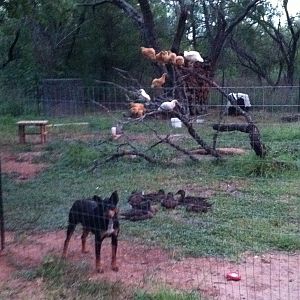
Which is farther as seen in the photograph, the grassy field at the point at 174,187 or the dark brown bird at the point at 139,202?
the dark brown bird at the point at 139,202

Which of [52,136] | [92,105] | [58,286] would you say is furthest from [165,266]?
[52,136]

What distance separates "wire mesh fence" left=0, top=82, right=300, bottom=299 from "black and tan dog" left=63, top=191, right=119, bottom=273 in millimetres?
11

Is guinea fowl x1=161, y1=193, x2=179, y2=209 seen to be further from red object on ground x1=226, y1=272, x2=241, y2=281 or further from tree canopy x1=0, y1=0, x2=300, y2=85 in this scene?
tree canopy x1=0, y1=0, x2=300, y2=85

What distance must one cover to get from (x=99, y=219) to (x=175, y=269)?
75 cm

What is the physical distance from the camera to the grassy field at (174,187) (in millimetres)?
6797

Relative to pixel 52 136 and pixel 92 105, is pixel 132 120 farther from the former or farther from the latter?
pixel 52 136

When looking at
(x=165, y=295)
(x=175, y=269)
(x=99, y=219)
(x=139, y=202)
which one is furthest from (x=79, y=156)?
(x=165, y=295)

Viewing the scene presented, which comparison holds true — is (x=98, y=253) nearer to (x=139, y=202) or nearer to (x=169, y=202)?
(x=139, y=202)

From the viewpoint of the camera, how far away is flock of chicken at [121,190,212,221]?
7.79 m

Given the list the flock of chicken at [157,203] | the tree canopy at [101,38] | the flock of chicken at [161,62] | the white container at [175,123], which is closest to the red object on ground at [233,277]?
the flock of chicken at [157,203]

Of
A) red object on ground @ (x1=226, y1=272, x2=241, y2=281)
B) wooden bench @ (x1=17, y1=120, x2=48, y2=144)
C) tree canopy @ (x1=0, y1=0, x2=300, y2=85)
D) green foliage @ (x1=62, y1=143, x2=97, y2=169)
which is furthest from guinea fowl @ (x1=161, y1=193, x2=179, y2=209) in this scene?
tree canopy @ (x1=0, y1=0, x2=300, y2=85)

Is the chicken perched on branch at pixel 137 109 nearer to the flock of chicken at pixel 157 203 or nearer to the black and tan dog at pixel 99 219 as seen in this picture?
the flock of chicken at pixel 157 203

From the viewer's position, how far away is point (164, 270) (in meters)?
5.98

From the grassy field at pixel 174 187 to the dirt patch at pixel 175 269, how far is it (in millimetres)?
230
